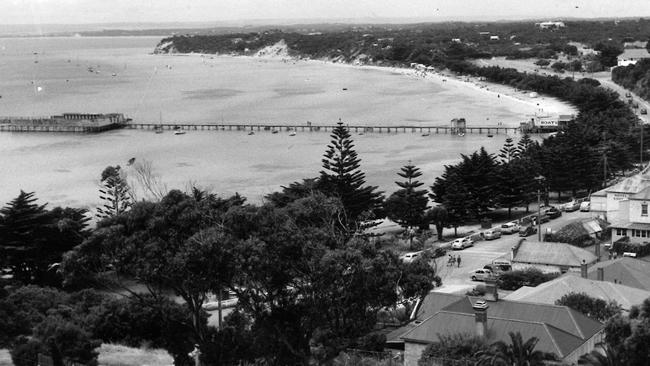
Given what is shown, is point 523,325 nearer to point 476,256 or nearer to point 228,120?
point 476,256

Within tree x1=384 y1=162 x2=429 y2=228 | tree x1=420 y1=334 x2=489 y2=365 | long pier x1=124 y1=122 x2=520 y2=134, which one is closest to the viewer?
tree x1=420 y1=334 x2=489 y2=365

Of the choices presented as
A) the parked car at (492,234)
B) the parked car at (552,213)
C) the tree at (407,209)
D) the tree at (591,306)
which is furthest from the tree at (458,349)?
the tree at (407,209)

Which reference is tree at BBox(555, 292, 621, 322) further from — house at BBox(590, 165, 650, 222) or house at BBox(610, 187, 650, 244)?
house at BBox(590, 165, 650, 222)

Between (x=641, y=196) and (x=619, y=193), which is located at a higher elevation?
(x=641, y=196)

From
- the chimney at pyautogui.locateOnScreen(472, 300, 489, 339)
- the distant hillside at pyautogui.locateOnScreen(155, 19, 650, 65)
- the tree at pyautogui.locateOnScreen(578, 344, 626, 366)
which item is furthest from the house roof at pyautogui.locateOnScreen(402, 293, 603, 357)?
the distant hillside at pyautogui.locateOnScreen(155, 19, 650, 65)

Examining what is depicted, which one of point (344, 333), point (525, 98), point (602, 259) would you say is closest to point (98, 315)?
point (344, 333)

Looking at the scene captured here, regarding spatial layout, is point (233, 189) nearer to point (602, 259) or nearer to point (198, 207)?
point (602, 259)


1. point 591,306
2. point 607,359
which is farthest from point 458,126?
point 607,359
